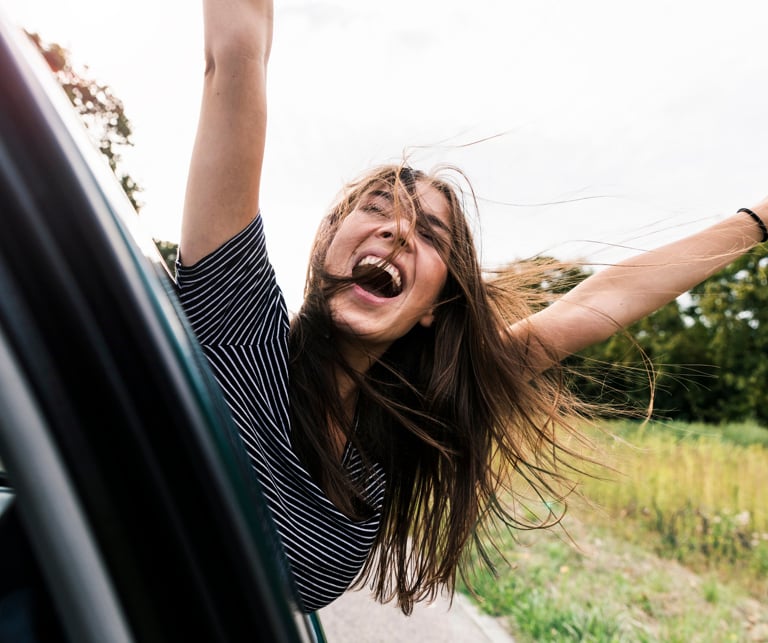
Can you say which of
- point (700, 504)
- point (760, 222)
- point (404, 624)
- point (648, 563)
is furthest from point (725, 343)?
point (760, 222)

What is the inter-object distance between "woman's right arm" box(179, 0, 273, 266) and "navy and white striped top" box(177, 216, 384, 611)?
48 mm

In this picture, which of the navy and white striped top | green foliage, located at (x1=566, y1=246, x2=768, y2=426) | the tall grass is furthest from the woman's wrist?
green foliage, located at (x1=566, y1=246, x2=768, y2=426)

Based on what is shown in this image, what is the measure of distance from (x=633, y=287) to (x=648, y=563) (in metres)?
4.04

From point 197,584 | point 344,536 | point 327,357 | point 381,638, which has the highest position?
point 327,357

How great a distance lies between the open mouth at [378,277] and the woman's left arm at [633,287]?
1.79 ft

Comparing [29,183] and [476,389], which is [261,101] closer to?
[29,183]

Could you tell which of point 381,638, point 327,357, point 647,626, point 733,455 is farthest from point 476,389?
point 733,455

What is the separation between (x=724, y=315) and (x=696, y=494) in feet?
51.8

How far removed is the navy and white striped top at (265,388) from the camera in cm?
141

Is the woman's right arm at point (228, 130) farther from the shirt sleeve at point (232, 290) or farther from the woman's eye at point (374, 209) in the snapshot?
the woman's eye at point (374, 209)

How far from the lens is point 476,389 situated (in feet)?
7.40

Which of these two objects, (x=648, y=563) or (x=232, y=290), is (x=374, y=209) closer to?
(x=232, y=290)

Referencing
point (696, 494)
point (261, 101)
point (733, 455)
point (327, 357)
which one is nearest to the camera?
point (261, 101)

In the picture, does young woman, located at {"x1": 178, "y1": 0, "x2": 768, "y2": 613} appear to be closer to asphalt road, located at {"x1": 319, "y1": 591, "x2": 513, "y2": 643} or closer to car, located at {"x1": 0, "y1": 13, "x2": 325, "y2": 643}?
car, located at {"x1": 0, "y1": 13, "x2": 325, "y2": 643}
